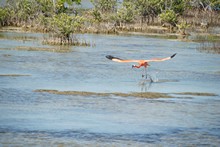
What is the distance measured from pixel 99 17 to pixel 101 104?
39.6 m

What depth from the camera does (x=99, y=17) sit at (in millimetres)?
61156

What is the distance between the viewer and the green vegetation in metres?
45.2

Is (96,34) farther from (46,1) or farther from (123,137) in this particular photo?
(123,137)

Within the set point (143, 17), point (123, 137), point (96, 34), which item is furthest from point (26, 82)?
point (143, 17)

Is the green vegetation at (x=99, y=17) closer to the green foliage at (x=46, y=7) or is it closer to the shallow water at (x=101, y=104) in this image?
the green foliage at (x=46, y=7)

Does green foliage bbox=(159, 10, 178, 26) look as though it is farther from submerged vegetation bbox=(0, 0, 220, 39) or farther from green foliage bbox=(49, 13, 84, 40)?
green foliage bbox=(49, 13, 84, 40)

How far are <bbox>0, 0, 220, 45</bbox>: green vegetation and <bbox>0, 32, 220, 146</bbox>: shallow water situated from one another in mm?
6666

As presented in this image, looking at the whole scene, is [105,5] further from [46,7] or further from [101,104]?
[101,104]

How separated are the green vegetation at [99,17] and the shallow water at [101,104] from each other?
6.67 m

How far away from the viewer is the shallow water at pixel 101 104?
1716 cm

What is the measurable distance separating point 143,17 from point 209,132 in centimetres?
5205

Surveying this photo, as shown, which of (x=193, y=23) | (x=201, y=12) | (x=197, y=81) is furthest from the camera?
(x=201, y=12)

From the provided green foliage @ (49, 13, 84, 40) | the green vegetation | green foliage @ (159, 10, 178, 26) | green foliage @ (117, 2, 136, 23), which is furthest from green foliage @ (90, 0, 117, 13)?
green foliage @ (49, 13, 84, 40)

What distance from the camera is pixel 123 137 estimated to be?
17.2 m
